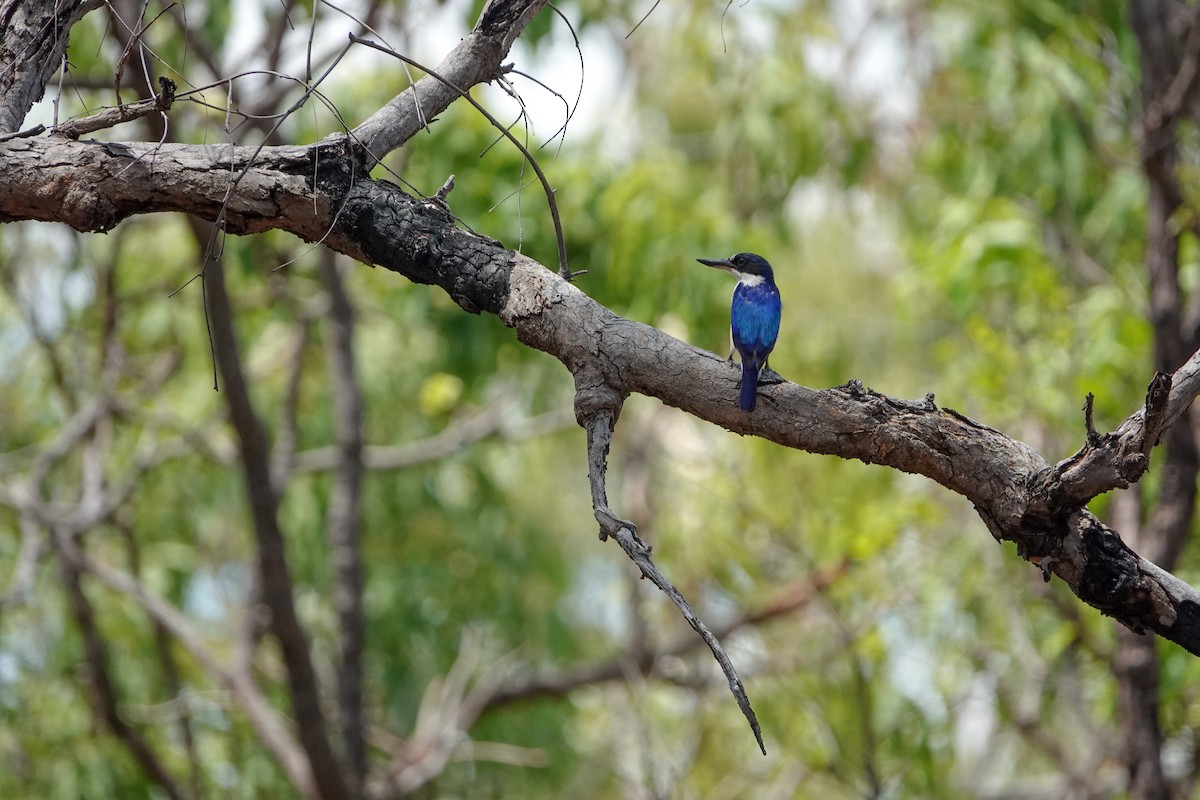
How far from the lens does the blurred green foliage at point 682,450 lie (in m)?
6.49

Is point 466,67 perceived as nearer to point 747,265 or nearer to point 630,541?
point 630,541

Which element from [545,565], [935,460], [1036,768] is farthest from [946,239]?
[1036,768]

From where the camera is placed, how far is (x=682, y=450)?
12.0 metres

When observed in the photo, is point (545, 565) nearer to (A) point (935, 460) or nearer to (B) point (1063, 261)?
(B) point (1063, 261)

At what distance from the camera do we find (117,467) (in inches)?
349

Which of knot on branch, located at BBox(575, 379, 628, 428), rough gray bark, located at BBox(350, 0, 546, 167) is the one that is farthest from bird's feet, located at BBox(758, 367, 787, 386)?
rough gray bark, located at BBox(350, 0, 546, 167)

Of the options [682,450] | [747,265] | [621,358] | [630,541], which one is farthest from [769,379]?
[682,450]

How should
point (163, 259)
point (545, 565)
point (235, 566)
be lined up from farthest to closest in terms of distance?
point (235, 566) → point (545, 565) → point (163, 259)

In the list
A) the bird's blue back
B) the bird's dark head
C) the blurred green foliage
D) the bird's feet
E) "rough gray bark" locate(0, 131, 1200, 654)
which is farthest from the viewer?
the blurred green foliage

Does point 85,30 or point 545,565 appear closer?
point 85,30

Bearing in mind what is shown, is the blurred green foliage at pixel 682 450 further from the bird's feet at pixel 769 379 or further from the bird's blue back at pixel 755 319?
the bird's feet at pixel 769 379

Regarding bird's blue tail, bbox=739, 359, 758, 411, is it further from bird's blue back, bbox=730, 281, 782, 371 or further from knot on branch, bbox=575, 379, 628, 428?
bird's blue back, bbox=730, 281, 782, 371

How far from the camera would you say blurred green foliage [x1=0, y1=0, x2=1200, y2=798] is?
6.49 metres

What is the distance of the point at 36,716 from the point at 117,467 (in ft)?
5.64
